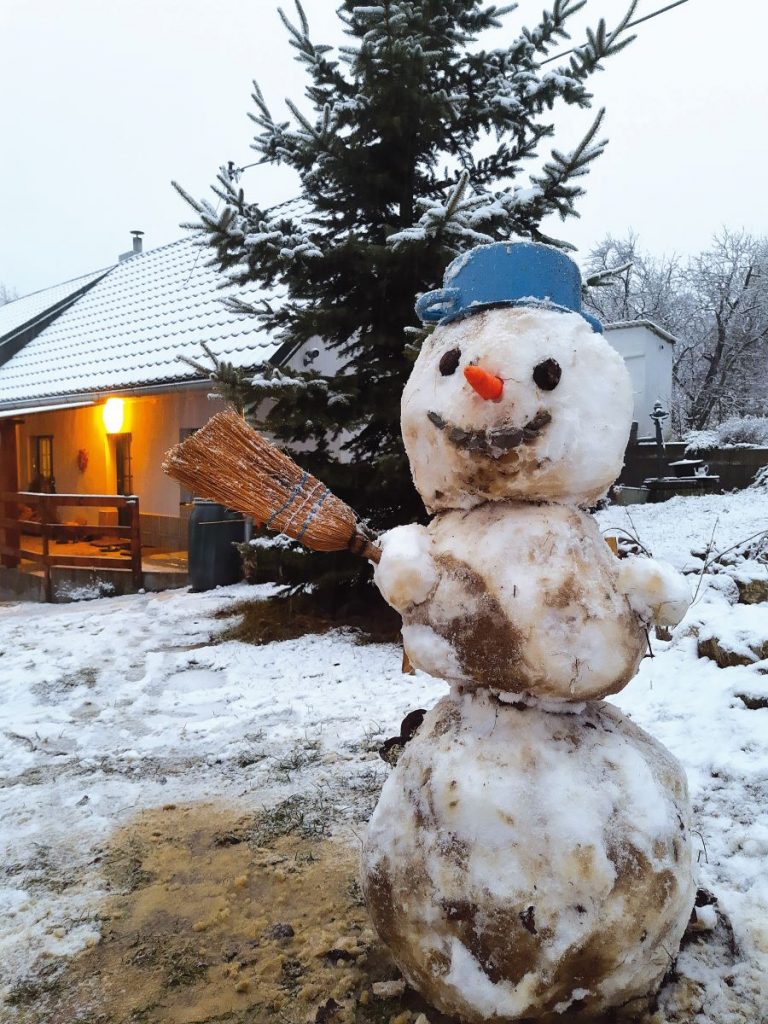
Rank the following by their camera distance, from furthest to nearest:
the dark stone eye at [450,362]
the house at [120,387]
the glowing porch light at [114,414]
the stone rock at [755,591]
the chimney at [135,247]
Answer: the chimney at [135,247], the glowing porch light at [114,414], the house at [120,387], the stone rock at [755,591], the dark stone eye at [450,362]

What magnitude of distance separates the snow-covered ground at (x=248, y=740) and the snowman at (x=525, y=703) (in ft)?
2.40

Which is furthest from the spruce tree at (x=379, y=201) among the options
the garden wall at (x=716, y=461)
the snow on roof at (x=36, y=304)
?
the snow on roof at (x=36, y=304)

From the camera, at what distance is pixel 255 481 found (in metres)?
2.43

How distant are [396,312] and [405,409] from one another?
447 centimetres

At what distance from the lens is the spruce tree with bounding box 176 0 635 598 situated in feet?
18.5

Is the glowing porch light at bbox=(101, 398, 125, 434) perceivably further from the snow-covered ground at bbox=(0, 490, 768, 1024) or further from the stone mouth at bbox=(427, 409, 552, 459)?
the stone mouth at bbox=(427, 409, 552, 459)

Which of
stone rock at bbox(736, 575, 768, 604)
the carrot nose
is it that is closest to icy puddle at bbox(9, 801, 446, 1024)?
the carrot nose

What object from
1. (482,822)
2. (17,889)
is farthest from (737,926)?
(17,889)

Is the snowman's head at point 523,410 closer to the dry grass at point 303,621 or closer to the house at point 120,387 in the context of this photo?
the dry grass at point 303,621

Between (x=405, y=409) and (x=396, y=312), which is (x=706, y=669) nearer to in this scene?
(x=405, y=409)

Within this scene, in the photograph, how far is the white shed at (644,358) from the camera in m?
22.0

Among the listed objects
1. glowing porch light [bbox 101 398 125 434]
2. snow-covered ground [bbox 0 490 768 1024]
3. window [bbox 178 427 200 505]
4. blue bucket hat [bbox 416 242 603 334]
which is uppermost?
glowing porch light [bbox 101 398 125 434]

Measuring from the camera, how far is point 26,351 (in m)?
16.3

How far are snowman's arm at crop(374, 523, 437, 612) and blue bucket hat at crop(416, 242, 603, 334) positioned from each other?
79 centimetres
